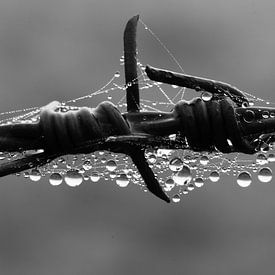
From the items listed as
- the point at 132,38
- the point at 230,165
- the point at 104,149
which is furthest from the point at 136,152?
the point at 230,165

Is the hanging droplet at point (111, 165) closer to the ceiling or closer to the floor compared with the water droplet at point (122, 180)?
closer to the ceiling

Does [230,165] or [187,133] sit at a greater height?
[187,133]

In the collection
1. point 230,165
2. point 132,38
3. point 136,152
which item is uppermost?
point 132,38

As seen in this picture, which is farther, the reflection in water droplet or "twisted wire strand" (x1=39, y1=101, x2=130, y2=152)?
the reflection in water droplet

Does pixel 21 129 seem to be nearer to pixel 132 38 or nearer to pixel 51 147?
pixel 51 147

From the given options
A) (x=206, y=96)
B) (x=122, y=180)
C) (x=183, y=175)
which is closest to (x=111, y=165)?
(x=122, y=180)

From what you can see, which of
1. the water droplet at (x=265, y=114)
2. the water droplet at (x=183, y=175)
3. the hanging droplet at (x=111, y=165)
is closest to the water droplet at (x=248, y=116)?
the water droplet at (x=265, y=114)

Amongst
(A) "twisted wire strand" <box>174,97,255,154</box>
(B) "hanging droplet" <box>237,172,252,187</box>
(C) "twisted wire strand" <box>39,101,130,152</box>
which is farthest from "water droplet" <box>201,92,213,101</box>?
(B) "hanging droplet" <box>237,172,252,187</box>

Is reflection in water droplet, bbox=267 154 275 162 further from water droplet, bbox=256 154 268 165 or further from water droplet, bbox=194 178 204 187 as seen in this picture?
A: water droplet, bbox=194 178 204 187

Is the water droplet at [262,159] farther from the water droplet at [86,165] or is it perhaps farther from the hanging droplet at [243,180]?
the water droplet at [86,165]
